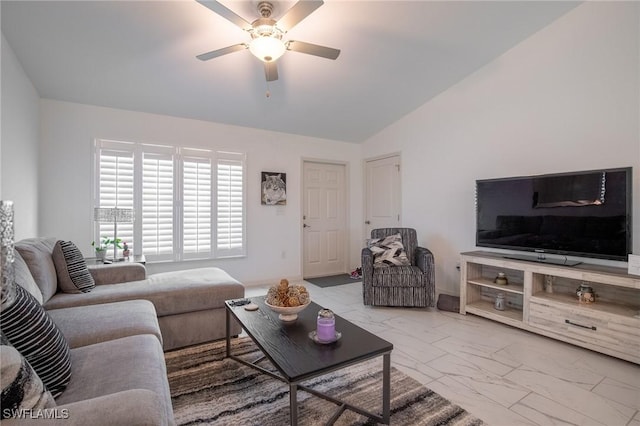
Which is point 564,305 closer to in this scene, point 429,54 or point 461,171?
point 461,171

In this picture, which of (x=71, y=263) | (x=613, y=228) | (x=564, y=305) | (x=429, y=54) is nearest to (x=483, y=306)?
(x=564, y=305)

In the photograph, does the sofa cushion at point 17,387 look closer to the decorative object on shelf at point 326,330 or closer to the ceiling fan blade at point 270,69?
the decorative object on shelf at point 326,330

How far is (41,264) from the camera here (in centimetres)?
198

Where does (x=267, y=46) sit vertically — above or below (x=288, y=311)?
above

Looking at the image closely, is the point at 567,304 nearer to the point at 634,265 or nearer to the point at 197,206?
the point at 634,265

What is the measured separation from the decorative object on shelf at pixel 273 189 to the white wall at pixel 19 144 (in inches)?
97.3

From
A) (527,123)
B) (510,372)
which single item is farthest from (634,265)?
(527,123)

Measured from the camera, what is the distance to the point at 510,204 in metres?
3.03

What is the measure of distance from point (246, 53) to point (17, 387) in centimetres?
290

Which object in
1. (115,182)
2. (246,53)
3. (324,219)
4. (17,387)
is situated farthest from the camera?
(324,219)

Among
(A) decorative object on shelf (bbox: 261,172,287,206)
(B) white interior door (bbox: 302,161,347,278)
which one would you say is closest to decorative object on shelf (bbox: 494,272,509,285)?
(B) white interior door (bbox: 302,161,347,278)

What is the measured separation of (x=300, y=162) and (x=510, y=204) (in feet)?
9.51

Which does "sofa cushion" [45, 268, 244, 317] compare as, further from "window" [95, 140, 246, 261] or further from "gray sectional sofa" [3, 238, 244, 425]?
"window" [95, 140, 246, 261]

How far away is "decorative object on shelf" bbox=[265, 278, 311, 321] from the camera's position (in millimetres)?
1767
